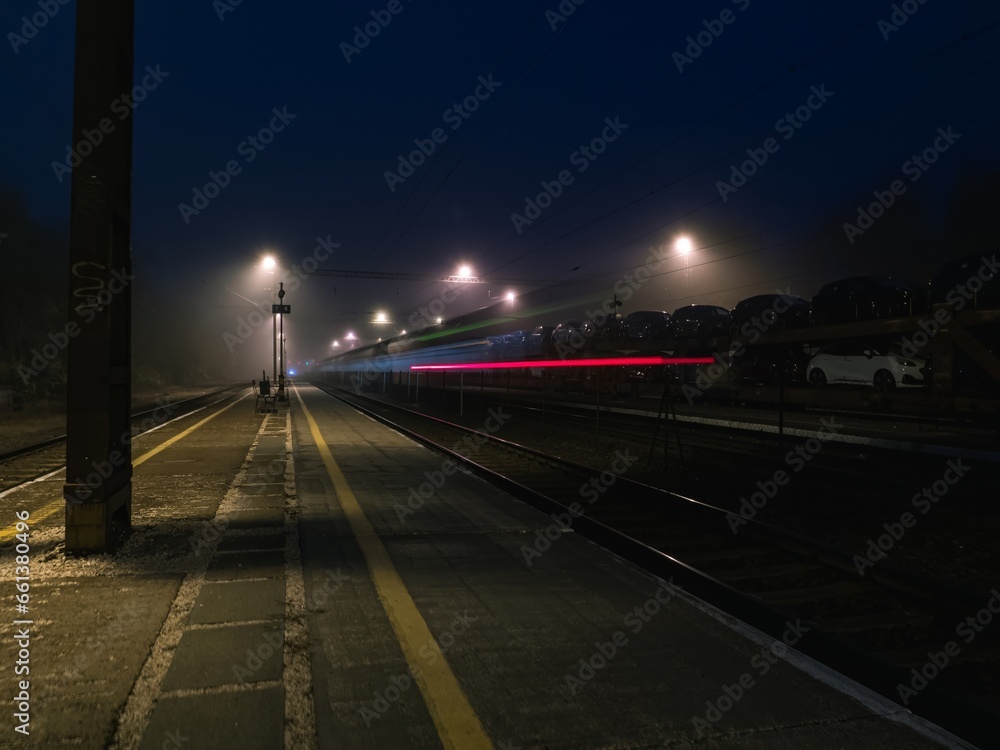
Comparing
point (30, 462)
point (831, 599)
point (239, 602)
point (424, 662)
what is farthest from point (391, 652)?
point (30, 462)

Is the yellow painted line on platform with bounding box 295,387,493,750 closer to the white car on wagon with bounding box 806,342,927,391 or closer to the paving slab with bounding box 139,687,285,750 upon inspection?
the paving slab with bounding box 139,687,285,750

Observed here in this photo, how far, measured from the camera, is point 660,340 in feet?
96.1

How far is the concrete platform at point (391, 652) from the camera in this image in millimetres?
3152

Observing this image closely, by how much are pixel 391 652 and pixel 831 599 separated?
3.69m

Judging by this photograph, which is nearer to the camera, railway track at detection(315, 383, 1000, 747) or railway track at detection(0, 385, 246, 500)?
railway track at detection(315, 383, 1000, 747)

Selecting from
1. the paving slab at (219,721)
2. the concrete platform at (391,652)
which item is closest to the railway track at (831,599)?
the concrete platform at (391,652)

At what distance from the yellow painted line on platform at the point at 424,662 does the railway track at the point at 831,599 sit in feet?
5.91

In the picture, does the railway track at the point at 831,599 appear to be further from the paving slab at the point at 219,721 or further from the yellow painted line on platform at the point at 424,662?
the paving slab at the point at 219,721

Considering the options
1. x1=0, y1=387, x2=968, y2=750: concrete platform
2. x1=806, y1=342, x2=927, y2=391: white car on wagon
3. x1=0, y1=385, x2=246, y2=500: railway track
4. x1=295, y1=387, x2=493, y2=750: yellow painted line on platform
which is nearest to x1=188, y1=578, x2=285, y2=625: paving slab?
x1=0, y1=387, x2=968, y2=750: concrete platform

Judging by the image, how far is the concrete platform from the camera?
10.3 feet

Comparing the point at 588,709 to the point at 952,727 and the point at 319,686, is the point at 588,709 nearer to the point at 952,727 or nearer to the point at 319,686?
the point at 319,686

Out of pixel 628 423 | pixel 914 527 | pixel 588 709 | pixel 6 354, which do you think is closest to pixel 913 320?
pixel 628 423

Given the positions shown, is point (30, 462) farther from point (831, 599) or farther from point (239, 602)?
Answer: point (831, 599)

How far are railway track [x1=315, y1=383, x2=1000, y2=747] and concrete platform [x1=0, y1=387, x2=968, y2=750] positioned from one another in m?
0.33
